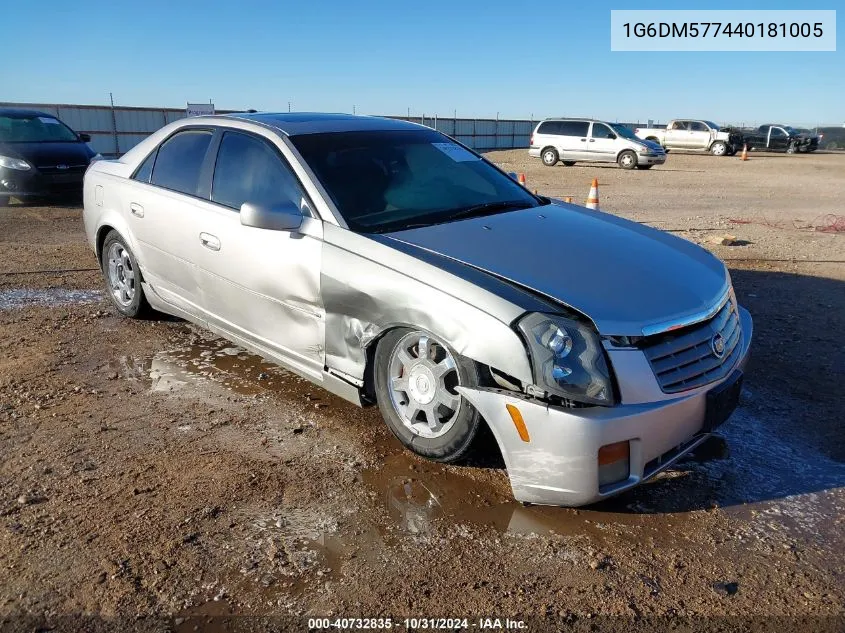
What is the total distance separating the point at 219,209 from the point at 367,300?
1.42 m

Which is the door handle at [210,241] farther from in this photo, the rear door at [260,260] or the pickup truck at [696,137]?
the pickup truck at [696,137]

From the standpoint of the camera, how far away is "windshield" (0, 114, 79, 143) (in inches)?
476

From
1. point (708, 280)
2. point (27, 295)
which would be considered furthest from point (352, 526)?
point (27, 295)

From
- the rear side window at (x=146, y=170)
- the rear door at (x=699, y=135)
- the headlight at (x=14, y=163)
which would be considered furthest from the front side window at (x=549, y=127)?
the rear side window at (x=146, y=170)

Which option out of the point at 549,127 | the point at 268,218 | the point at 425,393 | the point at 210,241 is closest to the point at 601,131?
the point at 549,127

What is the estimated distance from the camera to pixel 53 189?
1156cm

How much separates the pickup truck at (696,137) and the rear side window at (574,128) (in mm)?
10269

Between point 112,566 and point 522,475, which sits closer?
point 112,566

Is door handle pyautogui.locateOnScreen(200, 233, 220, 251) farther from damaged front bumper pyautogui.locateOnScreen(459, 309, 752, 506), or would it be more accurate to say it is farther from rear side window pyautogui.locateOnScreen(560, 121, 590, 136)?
rear side window pyautogui.locateOnScreen(560, 121, 590, 136)

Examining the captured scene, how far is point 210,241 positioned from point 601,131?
78.0ft

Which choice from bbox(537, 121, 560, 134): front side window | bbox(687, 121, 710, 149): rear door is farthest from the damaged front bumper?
bbox(687, 121, 710, 149): rear door

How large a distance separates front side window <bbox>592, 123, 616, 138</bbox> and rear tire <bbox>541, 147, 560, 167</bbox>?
5.07 ft

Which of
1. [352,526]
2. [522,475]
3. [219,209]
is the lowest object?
[352,526]

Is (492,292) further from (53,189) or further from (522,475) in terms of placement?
(53,189)
